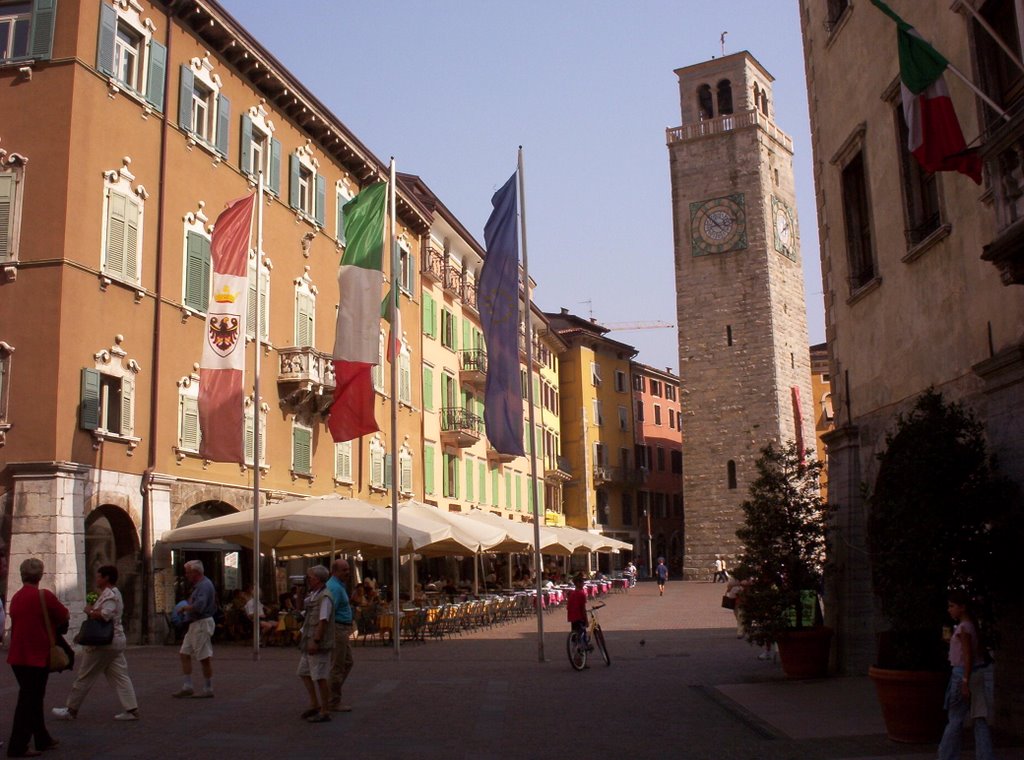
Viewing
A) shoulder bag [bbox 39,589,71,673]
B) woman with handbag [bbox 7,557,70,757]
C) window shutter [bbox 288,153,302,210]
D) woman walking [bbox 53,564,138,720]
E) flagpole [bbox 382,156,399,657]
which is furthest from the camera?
window shutter [bbox 288,153,302,210]

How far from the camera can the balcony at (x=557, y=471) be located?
6009cm

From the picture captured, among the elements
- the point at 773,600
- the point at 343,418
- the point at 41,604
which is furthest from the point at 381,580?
the point at 41,604

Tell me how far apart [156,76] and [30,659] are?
1700cm

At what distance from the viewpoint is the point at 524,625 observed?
28.5 metres

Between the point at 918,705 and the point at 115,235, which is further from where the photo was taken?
the point at 115,235

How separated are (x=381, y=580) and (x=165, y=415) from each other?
48.6ft

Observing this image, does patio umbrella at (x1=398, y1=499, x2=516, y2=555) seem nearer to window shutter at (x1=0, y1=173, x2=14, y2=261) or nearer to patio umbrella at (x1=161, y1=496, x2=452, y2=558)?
patio umbrella at (x1=161, y1=496, x2=452, y2=558)

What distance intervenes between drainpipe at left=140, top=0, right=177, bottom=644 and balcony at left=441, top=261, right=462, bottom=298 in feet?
62.2

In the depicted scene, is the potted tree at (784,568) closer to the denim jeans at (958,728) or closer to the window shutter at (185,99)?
the denim jeans at (958,728)

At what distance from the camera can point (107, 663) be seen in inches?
438

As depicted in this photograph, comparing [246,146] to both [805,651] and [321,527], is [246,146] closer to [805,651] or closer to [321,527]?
[321,527]

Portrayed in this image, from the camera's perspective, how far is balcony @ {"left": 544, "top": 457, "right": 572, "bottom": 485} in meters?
60.1

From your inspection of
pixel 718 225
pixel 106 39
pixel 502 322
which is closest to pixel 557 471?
pixel 718 225

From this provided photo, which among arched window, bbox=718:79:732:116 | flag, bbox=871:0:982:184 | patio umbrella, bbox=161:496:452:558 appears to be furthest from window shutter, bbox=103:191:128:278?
arched window, bbox=718:79:732:116
